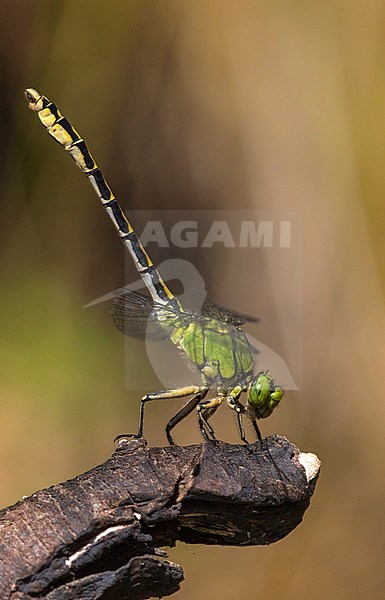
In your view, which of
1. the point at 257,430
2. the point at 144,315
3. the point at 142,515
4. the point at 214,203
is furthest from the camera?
the point at 214,203

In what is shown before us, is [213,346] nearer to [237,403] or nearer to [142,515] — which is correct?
[237,403]

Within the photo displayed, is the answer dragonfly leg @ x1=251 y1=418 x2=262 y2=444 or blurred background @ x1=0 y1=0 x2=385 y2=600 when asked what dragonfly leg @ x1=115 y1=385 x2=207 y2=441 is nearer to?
dragonfly leg @ x1=251 y1=418 x2=262 y2=444

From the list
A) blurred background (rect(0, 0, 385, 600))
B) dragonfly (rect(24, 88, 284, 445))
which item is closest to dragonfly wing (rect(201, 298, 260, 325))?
dragonfly (rect(24, 88, 284, 445))

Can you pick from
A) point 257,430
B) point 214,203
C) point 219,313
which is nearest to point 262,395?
point 257,430

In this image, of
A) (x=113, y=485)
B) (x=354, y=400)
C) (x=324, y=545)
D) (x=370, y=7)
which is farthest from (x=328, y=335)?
(x=113, y=485)

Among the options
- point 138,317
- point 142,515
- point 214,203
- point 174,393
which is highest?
point 214,203

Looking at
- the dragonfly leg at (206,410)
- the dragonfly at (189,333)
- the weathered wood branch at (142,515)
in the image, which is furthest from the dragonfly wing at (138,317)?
the weathered wood branch at (142,515)

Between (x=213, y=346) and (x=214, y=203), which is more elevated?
(x=214, y=203)

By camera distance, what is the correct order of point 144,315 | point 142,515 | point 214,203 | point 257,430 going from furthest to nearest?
point 214,203 < point 144,315 < point 257,430 < point 142,515
